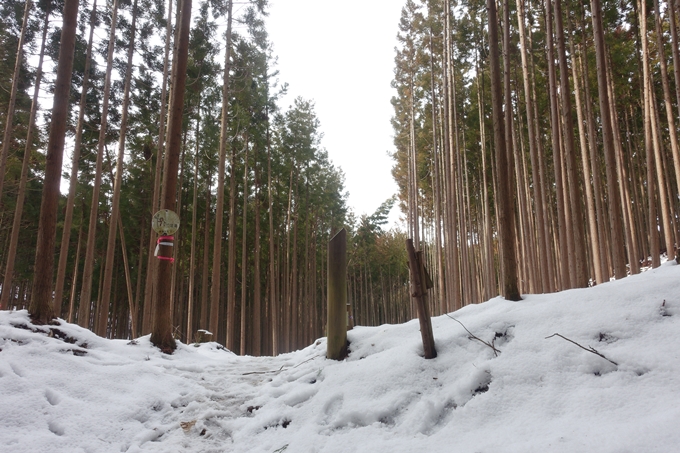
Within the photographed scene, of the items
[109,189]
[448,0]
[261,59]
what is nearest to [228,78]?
[261,59]

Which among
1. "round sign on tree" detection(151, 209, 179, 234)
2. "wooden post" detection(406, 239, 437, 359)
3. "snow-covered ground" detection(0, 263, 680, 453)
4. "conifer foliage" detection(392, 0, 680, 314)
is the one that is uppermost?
"conifer foliage" detection(392, 0, 680, 314)

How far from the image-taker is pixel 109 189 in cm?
1440

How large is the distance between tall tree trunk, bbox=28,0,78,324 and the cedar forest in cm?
2

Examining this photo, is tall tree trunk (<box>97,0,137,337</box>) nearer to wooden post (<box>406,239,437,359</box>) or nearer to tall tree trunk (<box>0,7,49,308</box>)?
tall tree trunk (<box>0,7,49,308</box>)

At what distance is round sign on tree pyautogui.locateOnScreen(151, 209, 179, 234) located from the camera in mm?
4762

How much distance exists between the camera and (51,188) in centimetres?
413

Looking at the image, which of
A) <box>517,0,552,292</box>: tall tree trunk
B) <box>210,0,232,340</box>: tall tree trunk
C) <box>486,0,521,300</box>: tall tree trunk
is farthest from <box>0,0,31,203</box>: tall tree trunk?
<box>517,0,552,292</box>: tall tree trunk

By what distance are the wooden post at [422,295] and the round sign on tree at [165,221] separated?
11.1ft

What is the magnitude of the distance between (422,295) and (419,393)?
73 cm

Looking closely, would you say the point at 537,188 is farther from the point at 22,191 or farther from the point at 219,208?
the point at 22,191

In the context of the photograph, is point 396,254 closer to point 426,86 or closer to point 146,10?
point 426,86

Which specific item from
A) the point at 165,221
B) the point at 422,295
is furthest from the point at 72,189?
the point at 422,295

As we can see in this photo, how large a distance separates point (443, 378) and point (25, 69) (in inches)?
523

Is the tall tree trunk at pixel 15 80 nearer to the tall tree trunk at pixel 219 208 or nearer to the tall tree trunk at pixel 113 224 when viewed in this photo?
the tall tree trunk at pixel 113 224
